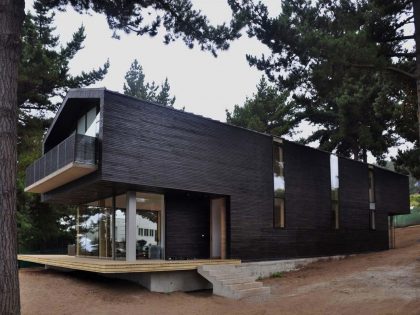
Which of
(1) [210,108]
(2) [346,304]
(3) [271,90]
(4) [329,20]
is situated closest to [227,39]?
(4) [329,20]

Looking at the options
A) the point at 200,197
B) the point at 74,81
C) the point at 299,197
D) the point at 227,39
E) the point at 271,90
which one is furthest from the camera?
the point at 271,90

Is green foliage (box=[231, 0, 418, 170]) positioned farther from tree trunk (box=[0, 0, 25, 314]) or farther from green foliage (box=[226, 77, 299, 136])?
green foliage (box=[226, 77, 299, 136])

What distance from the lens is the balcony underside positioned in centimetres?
1215

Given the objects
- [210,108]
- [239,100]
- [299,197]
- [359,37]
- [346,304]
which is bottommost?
[346,304]

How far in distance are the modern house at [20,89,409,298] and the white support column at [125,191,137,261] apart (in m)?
0.03

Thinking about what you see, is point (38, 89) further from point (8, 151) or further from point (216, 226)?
point (8, 151)

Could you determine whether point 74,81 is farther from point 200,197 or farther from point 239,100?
point 239,100

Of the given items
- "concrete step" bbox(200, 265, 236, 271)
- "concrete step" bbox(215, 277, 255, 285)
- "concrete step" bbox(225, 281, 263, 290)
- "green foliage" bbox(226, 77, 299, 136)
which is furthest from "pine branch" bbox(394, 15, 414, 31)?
"green foliage" bbox(226, 77, 299, 136)

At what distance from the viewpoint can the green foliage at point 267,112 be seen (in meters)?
30.5

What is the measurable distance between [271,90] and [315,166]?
1465cm

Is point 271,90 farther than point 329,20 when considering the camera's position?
Yes

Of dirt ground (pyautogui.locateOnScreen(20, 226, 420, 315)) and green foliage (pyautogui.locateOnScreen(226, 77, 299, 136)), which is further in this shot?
green foliage (pyautogui.locateOnScreen(226, 77, 299, 136))

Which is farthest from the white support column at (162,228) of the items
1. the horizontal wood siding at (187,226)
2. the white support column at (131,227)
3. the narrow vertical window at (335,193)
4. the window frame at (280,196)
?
the narrow vertical window at (335,193)

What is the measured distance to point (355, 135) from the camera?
27.8m
